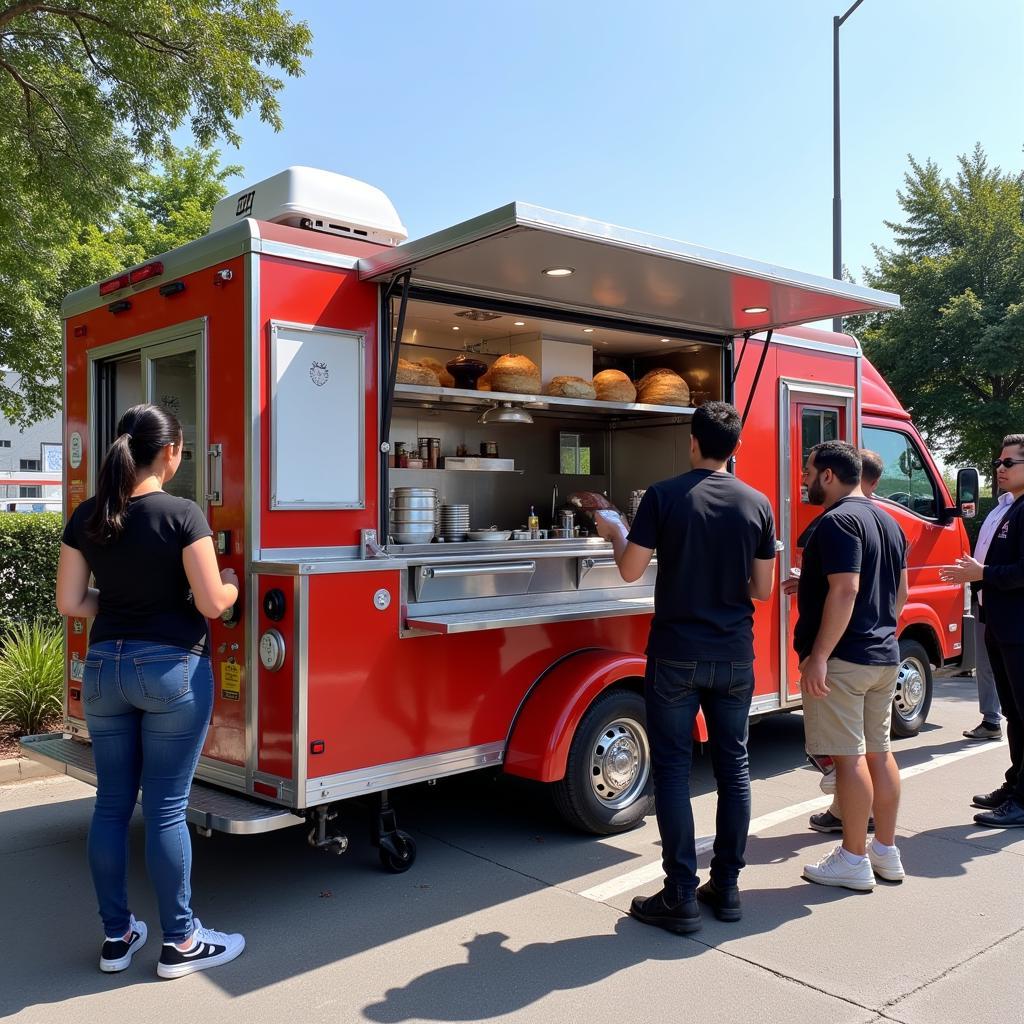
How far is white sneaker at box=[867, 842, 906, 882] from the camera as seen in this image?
166 inches

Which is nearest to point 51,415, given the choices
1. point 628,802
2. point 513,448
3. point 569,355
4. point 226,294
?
point 513,448

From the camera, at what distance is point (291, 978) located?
3365 mm

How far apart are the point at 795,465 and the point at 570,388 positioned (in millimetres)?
1647

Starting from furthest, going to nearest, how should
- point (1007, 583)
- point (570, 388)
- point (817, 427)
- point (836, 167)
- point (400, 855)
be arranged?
point (836, 167) → point (817, 427) → point (570, 388) → point (1007, 583) → point (400, 855)

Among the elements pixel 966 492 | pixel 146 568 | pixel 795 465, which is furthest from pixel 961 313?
pixel 146 568

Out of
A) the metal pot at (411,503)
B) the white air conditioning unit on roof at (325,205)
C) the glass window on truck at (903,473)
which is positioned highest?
the white air conditioning unit on roof at (325,205)

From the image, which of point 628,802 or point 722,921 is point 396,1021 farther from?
point 628,802

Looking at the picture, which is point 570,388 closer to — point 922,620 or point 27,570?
point 922,620

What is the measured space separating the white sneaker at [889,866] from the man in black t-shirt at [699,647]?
844 millimetres

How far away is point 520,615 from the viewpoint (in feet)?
14.5

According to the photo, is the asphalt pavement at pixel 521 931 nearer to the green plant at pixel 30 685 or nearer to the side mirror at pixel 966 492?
the green plant at pixel 30 685

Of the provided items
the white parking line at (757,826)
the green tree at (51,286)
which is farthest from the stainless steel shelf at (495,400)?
the green tree at (51,286)

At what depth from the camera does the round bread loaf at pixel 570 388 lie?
582 cm

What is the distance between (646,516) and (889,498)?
376 centimetres
